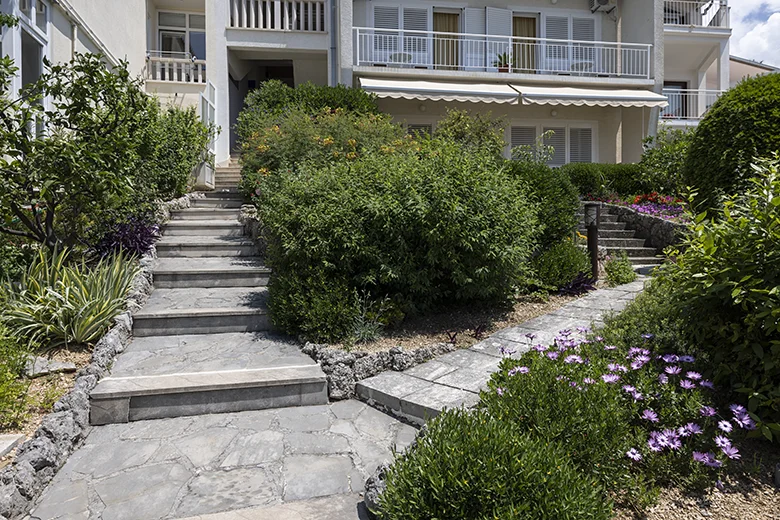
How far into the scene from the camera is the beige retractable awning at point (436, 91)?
14.2 m

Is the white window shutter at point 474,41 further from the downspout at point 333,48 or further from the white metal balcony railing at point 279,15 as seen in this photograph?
the white metal balcony railing at point 279,15

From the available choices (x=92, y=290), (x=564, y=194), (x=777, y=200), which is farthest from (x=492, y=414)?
(x=564, y=194)

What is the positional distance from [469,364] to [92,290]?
4.11m

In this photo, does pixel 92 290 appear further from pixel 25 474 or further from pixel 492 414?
pixel 492 414

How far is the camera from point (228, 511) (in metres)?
2.91

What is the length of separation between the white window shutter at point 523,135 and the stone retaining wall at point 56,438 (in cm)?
1487

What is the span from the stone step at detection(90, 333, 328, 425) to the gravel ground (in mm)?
2815

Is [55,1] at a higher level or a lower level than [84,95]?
higher

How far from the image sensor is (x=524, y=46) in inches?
682

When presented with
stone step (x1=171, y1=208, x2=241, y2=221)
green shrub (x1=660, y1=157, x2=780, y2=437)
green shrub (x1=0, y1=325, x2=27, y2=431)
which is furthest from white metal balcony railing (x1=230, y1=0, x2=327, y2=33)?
green shrub (x1=660, y1=157, x2=780, y2=437)

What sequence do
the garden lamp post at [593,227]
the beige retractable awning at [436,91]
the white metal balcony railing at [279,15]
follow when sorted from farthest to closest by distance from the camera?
the white metal balcony railing at [279,15] → the beige retractable awning at [436,91] → the garden lamp post at [593,227]

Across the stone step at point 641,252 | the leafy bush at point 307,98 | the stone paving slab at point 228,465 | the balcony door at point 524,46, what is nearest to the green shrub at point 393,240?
the stone paving slab at point 228,465

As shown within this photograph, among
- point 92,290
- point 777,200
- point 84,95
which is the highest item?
point 84,95

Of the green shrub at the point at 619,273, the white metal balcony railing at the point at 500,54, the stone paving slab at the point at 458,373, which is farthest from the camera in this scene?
the white metal balcony railing at the point at 500,54
